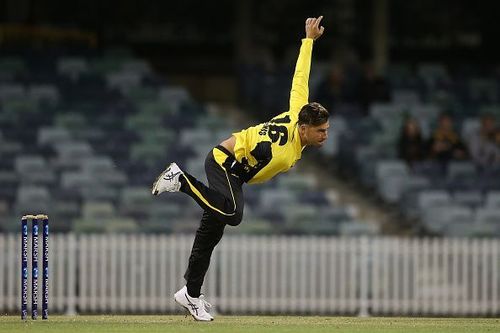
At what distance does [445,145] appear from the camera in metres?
22.1

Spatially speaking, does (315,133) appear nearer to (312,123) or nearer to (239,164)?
(312,123)

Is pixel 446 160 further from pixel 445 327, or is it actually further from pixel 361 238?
pixel 445 327

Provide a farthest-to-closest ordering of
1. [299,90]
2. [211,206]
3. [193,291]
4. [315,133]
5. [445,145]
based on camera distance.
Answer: [445,145] → [193,291] → [299,90] → [315,133] → [211,206]

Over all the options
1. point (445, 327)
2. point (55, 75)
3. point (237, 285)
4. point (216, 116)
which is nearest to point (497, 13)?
point (216, 116)

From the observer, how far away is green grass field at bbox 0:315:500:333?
38.7ft

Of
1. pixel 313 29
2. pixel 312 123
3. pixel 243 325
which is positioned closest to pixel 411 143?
pixel 313 29

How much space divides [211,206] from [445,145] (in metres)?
10.6

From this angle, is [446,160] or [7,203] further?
[446,160]

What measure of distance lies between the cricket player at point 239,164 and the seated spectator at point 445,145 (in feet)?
32.5

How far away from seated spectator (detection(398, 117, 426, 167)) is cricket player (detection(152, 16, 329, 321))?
9621 millimetres

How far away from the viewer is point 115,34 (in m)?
26.4

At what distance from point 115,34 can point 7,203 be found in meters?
7.06

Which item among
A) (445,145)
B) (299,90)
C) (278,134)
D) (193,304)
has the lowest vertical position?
(193,304)

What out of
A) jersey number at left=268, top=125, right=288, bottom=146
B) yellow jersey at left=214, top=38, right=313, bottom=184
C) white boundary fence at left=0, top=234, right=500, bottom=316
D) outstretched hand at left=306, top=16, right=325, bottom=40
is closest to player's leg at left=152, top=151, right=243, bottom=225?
yellow jersey at left=214, top=38, right=313, bottom=184
